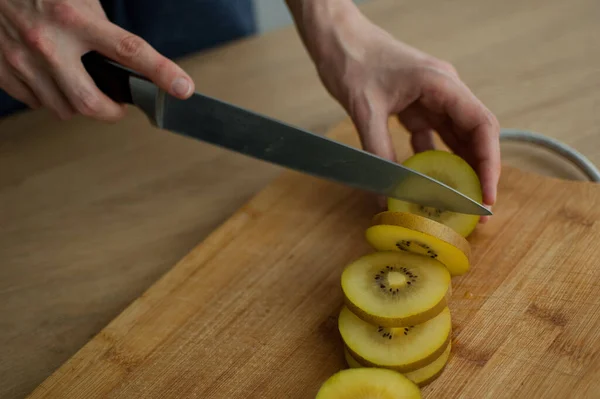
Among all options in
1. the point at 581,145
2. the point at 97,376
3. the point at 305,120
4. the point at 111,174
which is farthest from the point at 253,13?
the point at 97,376

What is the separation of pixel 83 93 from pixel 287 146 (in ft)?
1.35

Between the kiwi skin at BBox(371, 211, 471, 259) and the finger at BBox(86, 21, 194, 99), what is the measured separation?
17.3 inches

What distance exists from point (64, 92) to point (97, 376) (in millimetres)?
557

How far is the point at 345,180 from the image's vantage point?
4.64ft

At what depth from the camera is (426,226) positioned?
1201 millimetres

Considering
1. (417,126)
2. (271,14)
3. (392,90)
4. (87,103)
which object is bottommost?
(271,14)

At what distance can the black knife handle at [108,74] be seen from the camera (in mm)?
1348

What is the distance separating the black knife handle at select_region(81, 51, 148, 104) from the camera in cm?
135

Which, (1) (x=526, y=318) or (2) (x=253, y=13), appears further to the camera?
(2) (x=253, y=13)

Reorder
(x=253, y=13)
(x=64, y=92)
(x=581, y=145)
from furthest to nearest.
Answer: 1. (x=253, y=13)
2. (x=581, y=145)
3. (x=64, y=92)

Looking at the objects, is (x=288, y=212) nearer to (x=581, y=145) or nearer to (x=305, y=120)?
(x=305, y=120)

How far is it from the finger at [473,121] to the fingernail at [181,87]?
1.68 ft

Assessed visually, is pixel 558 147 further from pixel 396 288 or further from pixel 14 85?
pixel 14 85

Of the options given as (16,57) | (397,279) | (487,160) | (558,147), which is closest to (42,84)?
(16,57)
